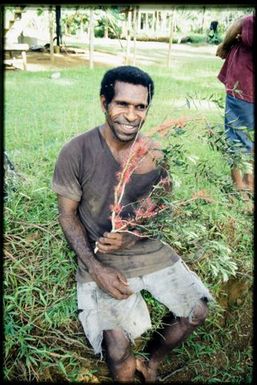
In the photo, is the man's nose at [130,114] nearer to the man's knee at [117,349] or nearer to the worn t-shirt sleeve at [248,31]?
the man's knee at [117,349]

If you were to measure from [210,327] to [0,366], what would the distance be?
→ 57.0 inches

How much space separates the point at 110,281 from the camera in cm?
228

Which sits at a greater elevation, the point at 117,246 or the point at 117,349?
the point at 117,246

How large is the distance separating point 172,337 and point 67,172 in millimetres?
1040

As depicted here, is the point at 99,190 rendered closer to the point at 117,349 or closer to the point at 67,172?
the point at 67,172

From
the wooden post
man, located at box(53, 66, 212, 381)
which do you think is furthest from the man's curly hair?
the wooden post

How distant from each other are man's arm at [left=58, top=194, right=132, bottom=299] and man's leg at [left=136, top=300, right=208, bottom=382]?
1.05 ft

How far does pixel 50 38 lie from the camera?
10.0 ft

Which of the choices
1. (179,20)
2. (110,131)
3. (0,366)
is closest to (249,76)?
(179,20)

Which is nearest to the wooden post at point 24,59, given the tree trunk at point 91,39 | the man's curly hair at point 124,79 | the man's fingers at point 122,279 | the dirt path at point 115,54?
the dirt path at point 115,54

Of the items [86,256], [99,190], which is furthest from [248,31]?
[86,256]

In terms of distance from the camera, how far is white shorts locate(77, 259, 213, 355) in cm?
223

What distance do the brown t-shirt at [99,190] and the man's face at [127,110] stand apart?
0.11 meters

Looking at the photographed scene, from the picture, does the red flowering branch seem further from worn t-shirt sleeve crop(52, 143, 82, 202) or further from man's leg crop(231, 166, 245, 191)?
man's leg crop(231, 166, 245, 191)
